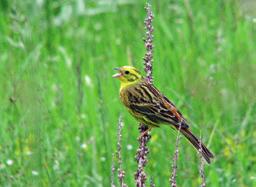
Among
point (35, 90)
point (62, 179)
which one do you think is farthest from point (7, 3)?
point (35, 90)

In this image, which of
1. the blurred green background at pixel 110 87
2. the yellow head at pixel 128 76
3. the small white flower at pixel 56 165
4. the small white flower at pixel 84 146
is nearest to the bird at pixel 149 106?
the yellow head at pixel 128 76

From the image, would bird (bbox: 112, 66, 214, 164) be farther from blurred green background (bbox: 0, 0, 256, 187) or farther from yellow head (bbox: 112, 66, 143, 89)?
blurred green background (bbox: 0, 0, 256, 187)

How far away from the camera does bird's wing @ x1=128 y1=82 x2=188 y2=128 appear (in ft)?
13.9

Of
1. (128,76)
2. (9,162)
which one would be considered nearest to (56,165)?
(9,162)

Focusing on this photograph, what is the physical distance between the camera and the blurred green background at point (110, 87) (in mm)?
5062

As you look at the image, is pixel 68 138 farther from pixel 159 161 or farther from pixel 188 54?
pixel 188 54

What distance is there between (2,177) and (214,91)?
5.63 ft

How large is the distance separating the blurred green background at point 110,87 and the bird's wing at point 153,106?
0.37 meters

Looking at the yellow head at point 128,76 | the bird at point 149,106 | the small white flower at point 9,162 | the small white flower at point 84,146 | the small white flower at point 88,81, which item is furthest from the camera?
the small white flower at point 88,81

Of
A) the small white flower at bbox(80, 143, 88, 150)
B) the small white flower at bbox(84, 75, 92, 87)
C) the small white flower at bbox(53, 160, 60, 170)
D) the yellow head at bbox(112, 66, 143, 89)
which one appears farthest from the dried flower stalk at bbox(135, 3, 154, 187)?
the small white flower at bbox(84, 75, 92, 87)

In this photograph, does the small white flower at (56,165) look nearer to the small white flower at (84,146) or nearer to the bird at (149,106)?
the small white flower at (84,146)

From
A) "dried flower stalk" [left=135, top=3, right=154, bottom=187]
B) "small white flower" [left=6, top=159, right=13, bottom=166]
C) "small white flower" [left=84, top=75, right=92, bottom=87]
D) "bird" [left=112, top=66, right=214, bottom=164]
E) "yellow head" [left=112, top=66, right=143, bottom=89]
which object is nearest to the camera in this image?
"dried flower stalk" [left=135, top=3, right=154, bottom=187]

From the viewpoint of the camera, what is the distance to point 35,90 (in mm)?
3324

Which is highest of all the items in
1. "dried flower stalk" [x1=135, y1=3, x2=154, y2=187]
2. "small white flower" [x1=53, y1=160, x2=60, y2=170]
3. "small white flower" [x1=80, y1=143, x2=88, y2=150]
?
"small white flower" [x1=80, y1=143, x2=88, y2=150]
